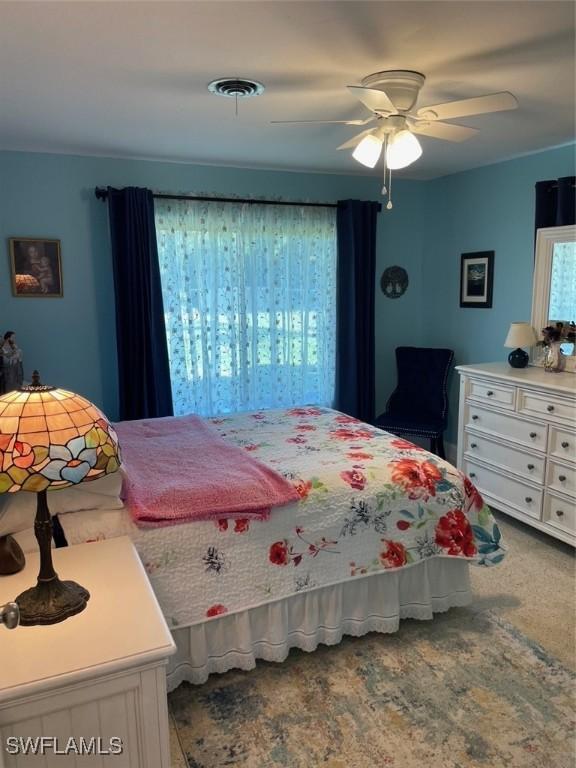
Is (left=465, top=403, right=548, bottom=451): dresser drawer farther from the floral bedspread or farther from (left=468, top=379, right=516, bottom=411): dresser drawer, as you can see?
the floral bedspread

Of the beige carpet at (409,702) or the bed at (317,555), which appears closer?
the beige carpet at (409,702)

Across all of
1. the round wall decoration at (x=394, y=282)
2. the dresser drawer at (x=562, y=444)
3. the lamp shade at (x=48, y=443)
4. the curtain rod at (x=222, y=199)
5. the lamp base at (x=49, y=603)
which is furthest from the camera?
the round wall decoration at (x=394, y=282)

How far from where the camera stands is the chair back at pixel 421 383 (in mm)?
4500

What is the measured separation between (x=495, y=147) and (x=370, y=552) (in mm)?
2737

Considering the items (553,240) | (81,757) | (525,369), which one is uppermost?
(553,240)

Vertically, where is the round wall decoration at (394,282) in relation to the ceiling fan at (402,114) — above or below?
below

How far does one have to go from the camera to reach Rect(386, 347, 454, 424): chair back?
4.50 meters

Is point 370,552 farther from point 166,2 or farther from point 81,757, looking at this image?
point 166,2

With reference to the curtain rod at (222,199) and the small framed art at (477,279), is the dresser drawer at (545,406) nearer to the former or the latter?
the small framed art at (477,279)

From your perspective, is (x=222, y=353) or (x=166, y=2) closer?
(x=166, y=2)

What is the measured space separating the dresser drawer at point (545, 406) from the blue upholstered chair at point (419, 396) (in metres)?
0.95

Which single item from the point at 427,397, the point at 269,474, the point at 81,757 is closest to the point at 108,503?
the point at 269,474

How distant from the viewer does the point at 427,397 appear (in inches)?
180

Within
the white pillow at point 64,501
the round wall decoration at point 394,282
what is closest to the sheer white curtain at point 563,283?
the round wall decoration at point 394,282
